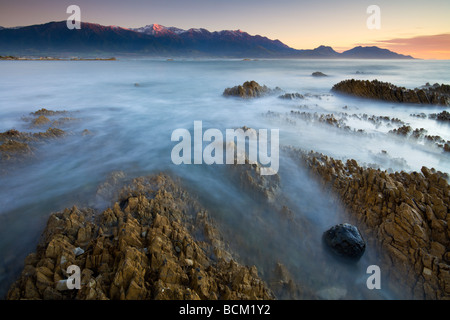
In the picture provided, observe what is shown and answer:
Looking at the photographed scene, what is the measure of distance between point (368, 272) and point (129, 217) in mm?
4386

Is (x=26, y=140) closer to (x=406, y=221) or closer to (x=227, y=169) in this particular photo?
(x=227, y=169)

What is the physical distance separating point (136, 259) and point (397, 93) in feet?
62.1

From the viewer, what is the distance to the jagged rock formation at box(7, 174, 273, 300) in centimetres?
287

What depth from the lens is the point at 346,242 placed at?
414 cm

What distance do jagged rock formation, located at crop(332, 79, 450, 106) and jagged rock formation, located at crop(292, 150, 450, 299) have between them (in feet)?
43.7

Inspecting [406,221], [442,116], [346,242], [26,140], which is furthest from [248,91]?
[346,242]

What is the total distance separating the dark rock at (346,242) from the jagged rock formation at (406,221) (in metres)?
0.45

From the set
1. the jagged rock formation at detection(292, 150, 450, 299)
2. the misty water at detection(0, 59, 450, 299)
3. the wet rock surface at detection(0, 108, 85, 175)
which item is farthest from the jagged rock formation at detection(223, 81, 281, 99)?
the jagged rock formation at detection(292, 150, 450, 299)

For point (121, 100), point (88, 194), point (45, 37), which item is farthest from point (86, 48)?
point (88, 194)

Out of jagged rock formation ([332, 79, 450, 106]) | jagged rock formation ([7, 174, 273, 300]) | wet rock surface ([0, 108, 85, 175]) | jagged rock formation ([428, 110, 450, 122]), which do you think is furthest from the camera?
jagged rock formation ([332, 79, 450, 106])

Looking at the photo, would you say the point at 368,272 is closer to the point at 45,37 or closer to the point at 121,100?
the point at 121,100

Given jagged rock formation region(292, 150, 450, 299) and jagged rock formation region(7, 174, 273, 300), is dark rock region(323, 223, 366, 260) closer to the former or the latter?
jagged rock formation region(292, 150, 450, 299)

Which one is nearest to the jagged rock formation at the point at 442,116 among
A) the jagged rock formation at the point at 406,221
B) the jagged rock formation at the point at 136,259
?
the jagged rock formation at the point at 406,221

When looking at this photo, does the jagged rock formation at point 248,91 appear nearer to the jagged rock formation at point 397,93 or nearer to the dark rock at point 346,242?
the jagged rock formation at point 397,93
